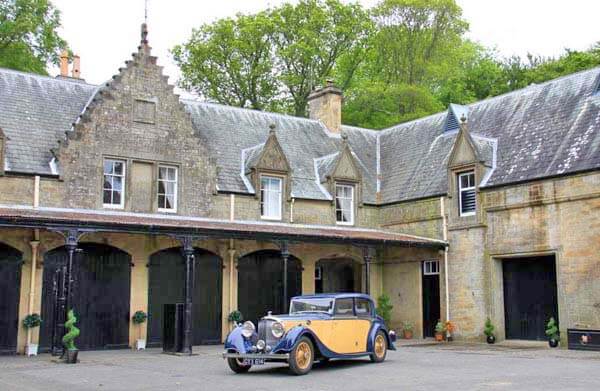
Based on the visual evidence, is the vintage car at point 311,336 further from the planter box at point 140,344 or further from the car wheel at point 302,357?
the planter box at point 140,344

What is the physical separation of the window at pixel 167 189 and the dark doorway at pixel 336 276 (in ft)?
23.5

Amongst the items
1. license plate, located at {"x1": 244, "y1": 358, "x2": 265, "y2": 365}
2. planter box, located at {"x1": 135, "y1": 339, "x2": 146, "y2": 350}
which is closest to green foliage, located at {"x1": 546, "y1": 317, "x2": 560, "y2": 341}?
license plate, located at {"x1": 244, "y1": 358, "x2": 265, "y2": 365}

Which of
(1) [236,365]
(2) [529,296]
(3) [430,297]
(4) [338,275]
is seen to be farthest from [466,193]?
(1) [236,365]

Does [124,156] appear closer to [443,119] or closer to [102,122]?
[102,122]

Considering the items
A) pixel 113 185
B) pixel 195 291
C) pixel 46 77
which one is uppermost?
pixel 46 77

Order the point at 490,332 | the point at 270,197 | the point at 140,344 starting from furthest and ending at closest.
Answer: the point at 270,197
the point at 490,332
the point at 140,344

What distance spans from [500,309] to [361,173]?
8.44 metres

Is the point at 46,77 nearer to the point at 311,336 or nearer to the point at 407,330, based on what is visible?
the point at 311,336

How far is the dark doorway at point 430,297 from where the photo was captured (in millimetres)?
27672

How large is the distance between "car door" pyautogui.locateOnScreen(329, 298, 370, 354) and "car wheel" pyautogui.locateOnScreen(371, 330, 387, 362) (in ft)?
1.35

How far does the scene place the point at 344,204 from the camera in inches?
1169

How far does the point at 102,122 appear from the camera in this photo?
24.2 m

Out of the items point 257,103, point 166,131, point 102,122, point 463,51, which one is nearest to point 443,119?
point 166,131

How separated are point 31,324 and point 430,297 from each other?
14250 millimetres
